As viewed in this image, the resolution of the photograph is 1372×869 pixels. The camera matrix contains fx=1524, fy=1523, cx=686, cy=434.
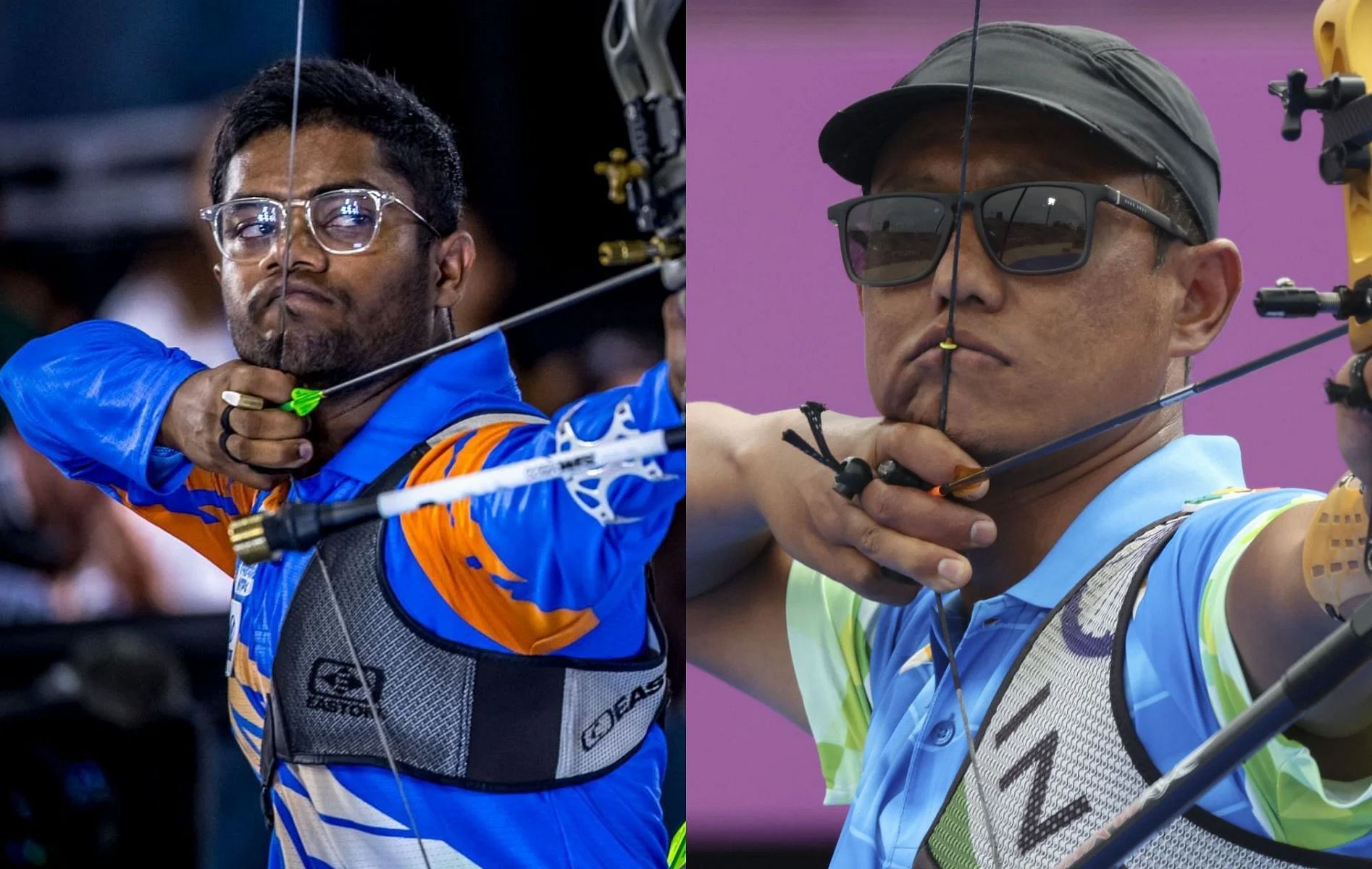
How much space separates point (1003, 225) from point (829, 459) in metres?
0.18

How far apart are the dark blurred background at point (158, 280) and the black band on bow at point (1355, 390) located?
0.47 m

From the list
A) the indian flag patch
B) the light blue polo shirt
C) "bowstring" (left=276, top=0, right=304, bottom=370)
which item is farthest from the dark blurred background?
the indian flag patch

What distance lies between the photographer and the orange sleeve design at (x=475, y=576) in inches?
40.7

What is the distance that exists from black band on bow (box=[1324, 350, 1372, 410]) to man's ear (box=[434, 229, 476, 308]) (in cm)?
60

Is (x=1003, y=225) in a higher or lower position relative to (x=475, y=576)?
higher

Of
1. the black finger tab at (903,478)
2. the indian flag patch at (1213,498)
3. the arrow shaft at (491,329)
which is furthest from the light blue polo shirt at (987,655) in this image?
the arrow shaft at (491,329)

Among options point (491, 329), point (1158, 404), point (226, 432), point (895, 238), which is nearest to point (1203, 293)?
point (1158, 404)

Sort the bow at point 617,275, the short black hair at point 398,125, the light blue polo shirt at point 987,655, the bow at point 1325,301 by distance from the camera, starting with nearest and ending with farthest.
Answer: the bow at point 1325,301 → the light blue polo shirt at point 987,655 → the bow at point 617,275 → the short black hair at point 398,125

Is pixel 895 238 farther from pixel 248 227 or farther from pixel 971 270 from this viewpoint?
pixel 248 227

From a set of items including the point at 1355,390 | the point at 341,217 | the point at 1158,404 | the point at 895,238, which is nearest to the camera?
the point at 1355,390

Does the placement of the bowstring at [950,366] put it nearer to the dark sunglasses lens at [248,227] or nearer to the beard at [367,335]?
the beard at [367,335]

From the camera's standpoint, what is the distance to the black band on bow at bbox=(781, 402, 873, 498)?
3.18ft

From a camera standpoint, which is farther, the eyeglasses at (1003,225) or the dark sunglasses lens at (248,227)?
the dark sunglasses lens at (248,227)

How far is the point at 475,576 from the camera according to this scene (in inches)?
40.9
